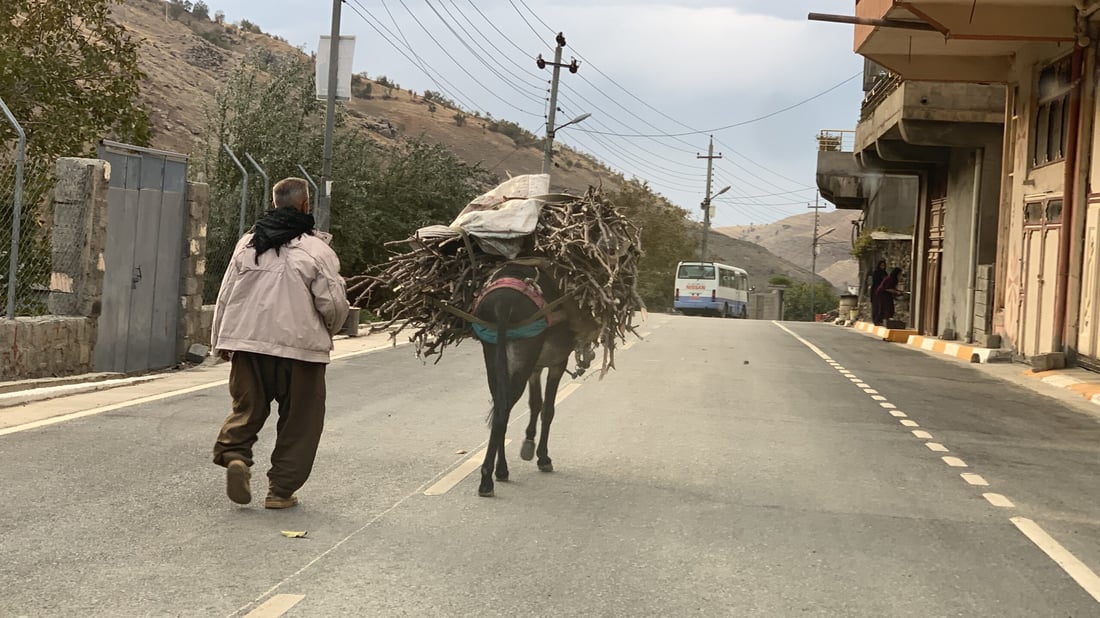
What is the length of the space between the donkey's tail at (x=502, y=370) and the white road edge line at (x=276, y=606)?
8.82 ft

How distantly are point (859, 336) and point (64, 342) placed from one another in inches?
931

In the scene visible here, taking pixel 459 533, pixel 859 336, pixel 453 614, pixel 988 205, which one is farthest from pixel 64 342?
pixel 859 336

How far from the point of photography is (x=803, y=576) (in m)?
5.95

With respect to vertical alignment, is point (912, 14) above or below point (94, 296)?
above

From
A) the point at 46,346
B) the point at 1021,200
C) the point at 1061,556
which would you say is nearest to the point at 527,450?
the point at 1061,556

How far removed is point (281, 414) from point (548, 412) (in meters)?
2.16

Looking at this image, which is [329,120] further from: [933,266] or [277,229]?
[277,229]

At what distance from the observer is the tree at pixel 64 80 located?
18453mm

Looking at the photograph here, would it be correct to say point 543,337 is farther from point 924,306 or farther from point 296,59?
point 924,306

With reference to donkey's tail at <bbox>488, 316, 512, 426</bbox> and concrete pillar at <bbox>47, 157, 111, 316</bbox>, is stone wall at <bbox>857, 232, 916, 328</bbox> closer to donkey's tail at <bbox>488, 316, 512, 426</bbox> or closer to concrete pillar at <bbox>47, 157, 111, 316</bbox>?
concrete pillar at <bbox>47, 157, 111, 316</bbox>

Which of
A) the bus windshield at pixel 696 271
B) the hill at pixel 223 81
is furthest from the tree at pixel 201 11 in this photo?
the bus windshield at pixel 696 271

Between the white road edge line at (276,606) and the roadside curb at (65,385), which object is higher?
the roadside curb at (65,385)

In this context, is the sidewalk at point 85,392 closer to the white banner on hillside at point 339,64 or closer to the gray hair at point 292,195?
the gray hair at point 292,195

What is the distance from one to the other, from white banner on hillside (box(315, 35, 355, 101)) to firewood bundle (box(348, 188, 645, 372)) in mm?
18240
